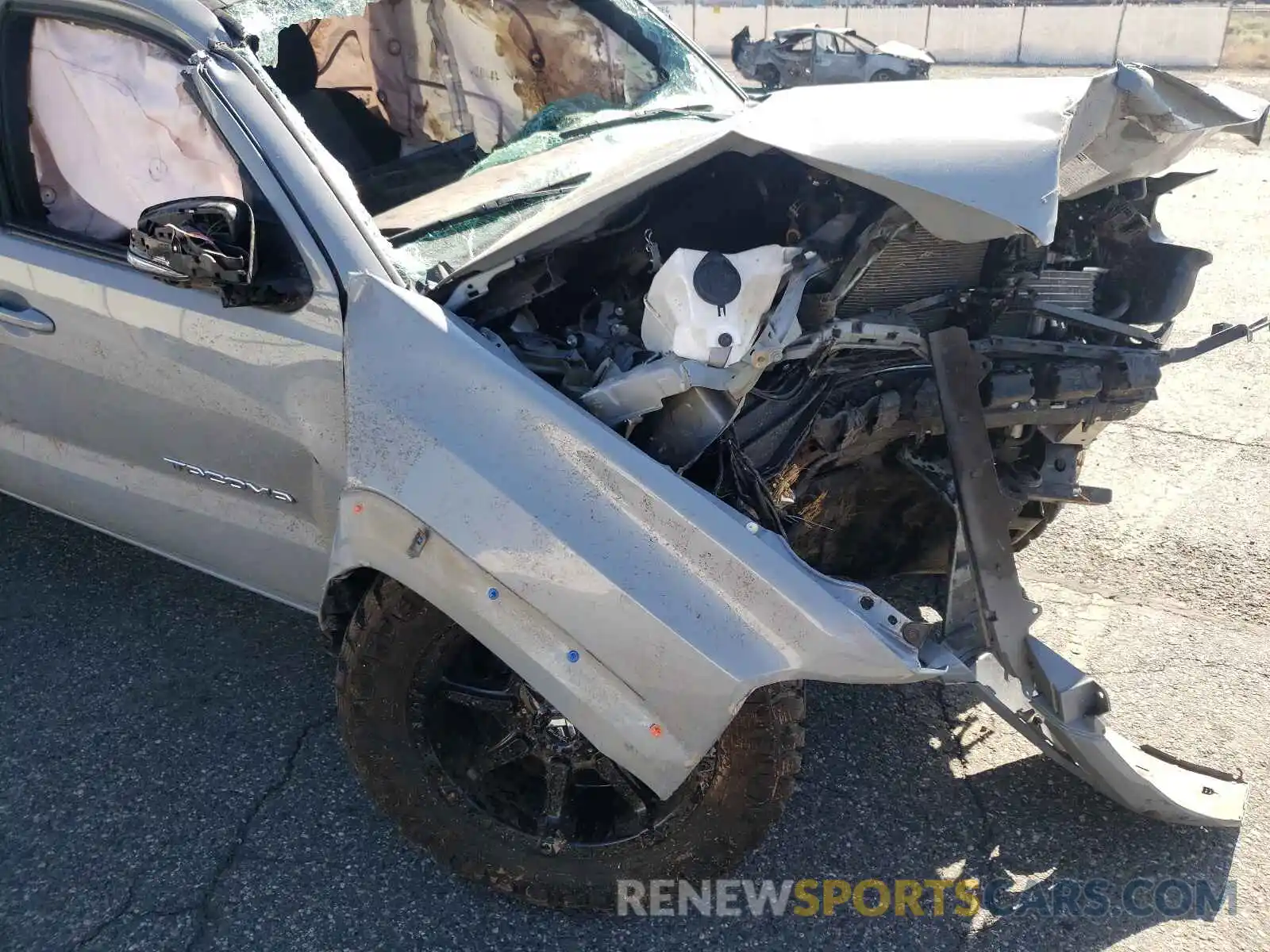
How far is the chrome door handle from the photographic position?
271 cm

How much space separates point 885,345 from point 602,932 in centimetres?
157

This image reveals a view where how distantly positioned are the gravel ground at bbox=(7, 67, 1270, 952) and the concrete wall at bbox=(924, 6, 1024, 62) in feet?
86.5

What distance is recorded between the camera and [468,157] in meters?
3.77

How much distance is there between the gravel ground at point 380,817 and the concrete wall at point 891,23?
26.9m

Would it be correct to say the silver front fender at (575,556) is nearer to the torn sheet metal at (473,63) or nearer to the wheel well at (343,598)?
the wheel well at (343,598)

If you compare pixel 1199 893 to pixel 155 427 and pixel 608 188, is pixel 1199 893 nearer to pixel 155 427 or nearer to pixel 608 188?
pixel 608 188

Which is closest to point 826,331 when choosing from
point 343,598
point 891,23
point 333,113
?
point 343,598

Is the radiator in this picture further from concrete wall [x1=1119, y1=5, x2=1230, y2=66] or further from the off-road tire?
concrete wall [x1=1119, y1=5, x2=1230, y2=66]

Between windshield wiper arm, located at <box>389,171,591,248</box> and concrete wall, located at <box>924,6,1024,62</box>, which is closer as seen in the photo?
windshield wiper arm, located at <box>389,171,591,248</box>

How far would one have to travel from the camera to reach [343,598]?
8.01 ft

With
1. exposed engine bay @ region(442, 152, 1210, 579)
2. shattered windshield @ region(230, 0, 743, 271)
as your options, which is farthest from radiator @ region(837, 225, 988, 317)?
shattered windshield @ region(230, 0, 743, 271)

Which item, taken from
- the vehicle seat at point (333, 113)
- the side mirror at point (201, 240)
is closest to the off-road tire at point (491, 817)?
the side mirror at point (201, 240)

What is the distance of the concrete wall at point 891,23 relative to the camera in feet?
A: 90.5

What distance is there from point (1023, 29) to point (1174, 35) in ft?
11.6
